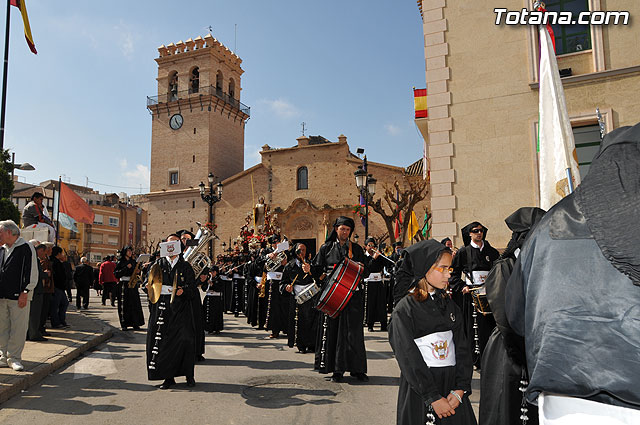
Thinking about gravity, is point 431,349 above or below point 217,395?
above

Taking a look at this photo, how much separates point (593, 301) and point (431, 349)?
1.96 metres

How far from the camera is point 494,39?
13.4 meters

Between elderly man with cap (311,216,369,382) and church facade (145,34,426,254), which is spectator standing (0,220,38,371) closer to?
elderly man with cap (311,216,369,382)

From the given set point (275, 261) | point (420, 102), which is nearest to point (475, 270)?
point (275, 261)

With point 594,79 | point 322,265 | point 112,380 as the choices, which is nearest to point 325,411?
point 322,265

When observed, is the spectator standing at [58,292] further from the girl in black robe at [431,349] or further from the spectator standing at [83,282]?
the girl in black robe at [431,349]

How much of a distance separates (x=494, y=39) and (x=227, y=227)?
123ft

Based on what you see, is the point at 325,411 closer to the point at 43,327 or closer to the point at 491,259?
the point at 491,259

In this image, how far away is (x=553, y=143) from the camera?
580 centimetres

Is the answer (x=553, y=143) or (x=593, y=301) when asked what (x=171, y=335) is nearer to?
(x=553, y=143)

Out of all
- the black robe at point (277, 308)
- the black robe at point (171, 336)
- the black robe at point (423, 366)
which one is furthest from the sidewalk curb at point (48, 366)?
the black robe at point (423, 366)

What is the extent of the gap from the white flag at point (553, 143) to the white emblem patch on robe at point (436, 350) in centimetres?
265

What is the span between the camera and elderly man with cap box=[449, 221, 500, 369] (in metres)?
7.73

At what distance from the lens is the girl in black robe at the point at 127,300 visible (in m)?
13.1
